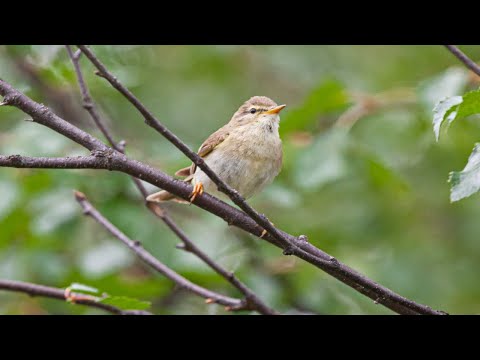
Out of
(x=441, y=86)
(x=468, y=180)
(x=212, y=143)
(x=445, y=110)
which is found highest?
(x=441, y=86)

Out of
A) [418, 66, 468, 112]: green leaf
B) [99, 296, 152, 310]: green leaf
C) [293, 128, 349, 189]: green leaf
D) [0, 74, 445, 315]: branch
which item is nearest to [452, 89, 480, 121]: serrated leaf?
[0, 74, 445, 315]: branch

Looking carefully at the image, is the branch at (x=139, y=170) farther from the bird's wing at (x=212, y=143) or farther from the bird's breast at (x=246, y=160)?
the bird's wing at (x=212, y=143)

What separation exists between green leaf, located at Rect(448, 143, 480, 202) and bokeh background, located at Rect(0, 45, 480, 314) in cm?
195

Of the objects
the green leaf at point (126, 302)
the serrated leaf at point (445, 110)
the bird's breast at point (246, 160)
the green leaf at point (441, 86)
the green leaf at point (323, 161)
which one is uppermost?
the green leaf at point (441, 86)

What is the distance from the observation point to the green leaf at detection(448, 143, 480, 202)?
2.16 metres

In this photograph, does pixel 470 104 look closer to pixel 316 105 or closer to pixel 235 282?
pixel 235 282

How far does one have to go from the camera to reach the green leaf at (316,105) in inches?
177

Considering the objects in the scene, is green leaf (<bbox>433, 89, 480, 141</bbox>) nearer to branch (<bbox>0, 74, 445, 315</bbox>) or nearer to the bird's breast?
branch (<bbox>0, 74, 445, 315</bbox>)

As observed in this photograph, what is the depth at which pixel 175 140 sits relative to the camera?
6.81 feet

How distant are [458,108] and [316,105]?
7.85ft

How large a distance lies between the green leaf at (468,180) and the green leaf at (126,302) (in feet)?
3.94

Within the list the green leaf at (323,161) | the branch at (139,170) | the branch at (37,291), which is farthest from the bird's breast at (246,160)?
the branch at (139,170)

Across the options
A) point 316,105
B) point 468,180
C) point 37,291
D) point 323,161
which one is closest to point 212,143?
point 323,161
